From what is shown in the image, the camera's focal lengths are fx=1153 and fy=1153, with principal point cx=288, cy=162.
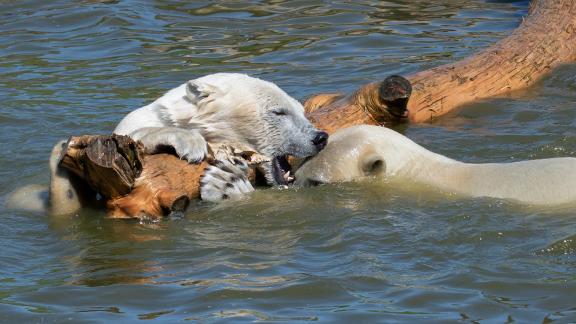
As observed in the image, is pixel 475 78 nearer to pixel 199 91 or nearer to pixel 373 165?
pixel 373 165

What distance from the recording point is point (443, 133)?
29.6 ft

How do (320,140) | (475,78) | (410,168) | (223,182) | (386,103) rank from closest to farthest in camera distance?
1. (223,182)
2. (320,140)
3. (410,168)
4. (386,103)
5. (475,78)

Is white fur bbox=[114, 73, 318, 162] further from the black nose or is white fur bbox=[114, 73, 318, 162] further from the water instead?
the water

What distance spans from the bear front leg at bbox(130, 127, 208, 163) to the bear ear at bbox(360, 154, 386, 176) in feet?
3.43

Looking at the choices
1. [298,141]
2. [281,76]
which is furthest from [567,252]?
[281,76]

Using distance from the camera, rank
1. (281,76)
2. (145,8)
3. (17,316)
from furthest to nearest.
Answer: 1. (145,8)
2. (281,76)
3. (17,316)

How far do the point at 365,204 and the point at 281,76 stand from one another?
15.5 ft

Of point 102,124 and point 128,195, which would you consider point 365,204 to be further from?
point 102,124

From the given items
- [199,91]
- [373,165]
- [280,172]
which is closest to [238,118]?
[199,91]

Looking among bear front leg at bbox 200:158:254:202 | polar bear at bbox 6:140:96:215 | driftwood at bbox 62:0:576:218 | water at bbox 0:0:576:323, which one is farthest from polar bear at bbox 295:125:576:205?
polar bear at bbox 6:140:96:215

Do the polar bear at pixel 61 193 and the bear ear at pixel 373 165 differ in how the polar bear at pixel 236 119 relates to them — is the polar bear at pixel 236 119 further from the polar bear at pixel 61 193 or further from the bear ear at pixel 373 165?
the bear ear at pixel 373 165

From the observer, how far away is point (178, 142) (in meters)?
6.79

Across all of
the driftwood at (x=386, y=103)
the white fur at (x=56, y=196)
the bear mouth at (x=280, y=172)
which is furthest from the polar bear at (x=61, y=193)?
the bear mouth at (x=280, y=172)

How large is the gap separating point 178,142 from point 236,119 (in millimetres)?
597
